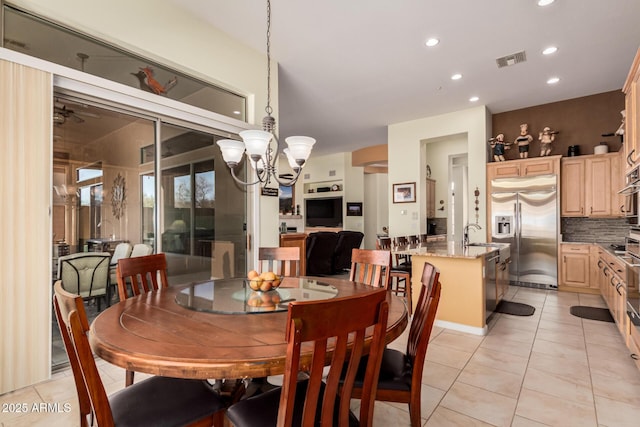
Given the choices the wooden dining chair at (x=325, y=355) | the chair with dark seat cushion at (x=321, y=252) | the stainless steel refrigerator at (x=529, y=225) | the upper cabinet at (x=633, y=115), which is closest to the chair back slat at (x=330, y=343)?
the wooden dining chair at (x=325, y=355)

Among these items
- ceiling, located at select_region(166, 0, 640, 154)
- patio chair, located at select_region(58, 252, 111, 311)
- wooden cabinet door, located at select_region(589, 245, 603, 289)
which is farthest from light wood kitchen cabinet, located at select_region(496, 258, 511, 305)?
patio chair, located at select_region(58, 252, 111, 311)

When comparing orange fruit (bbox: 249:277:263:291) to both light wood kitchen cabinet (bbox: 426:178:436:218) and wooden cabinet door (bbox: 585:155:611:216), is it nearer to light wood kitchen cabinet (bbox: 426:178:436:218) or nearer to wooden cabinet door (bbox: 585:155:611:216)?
wooden cabinet door (bbox: 585:155:611:216)

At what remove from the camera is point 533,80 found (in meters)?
4.68

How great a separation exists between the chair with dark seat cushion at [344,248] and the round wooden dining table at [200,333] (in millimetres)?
4756

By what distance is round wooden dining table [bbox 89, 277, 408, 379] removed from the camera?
1.06m

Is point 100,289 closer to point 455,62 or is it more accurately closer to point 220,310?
point 220,310

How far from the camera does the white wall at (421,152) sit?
Answer: 5.85m

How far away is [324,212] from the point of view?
412 inches

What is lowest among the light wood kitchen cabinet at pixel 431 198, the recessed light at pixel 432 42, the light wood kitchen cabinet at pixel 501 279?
the light wood kitchen cabinet at pixel 501 279

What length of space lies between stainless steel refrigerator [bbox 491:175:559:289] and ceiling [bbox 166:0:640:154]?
146 cm

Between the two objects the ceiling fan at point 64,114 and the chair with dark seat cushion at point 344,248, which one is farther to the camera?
the chair with dark seat cushion at point 344,248

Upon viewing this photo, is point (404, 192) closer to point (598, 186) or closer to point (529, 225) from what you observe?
point (529, 225)

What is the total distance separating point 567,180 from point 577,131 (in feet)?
2.87

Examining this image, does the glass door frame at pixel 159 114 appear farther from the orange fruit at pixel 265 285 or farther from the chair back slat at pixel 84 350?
the chair back slat at pixel 84 350
